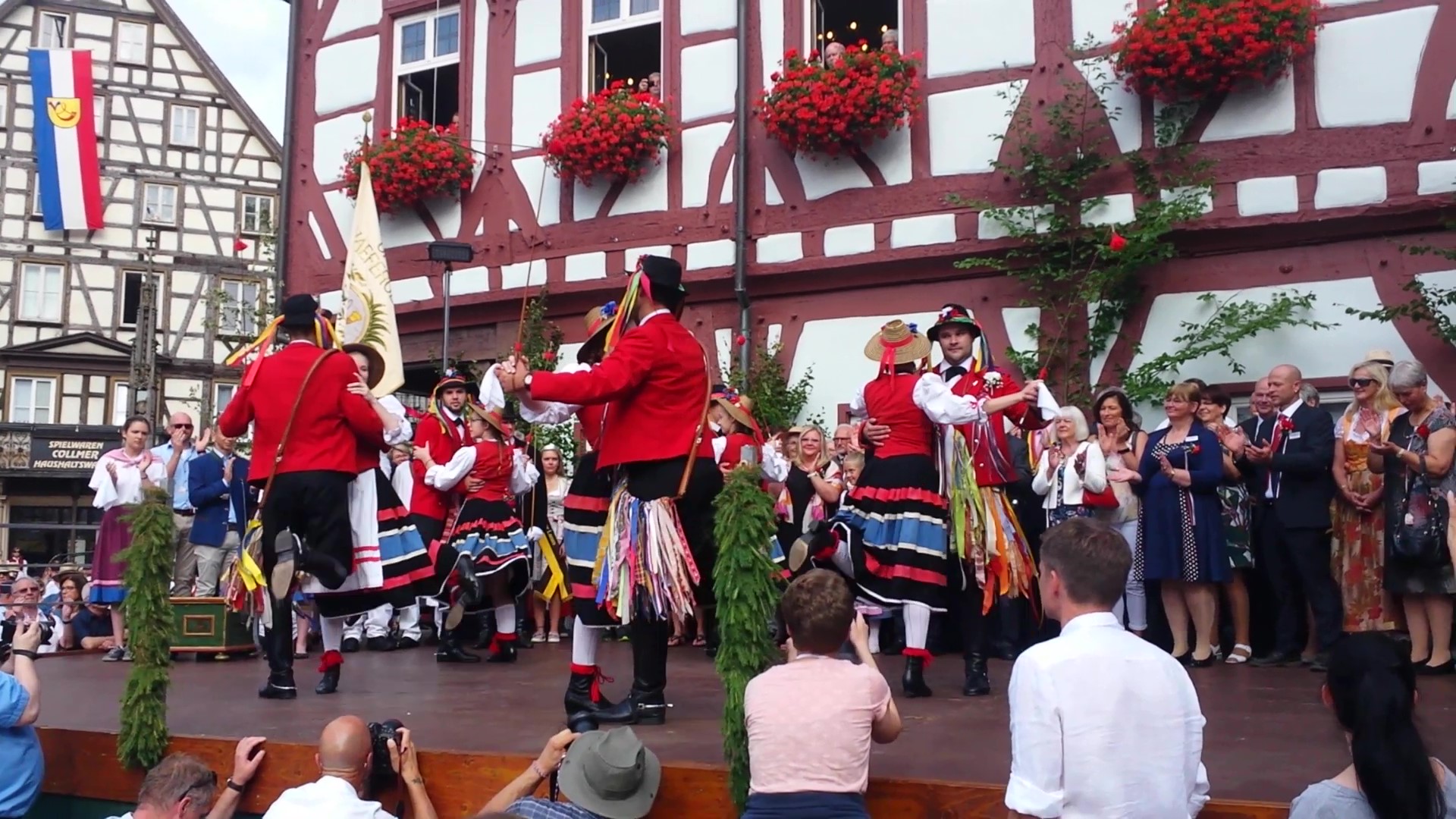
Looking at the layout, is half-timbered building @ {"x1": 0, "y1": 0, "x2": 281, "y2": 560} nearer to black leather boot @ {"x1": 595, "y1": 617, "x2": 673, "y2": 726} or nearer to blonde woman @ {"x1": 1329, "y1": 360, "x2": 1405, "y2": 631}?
blonde woman @ {"x1": 1329, "y1": 360, "x2": 1405, "y2": 631}

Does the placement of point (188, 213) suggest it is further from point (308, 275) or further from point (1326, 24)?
point (1326, 24)

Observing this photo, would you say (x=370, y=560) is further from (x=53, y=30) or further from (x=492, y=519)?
(x=53, y=30)

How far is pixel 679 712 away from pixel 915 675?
1.02 metres

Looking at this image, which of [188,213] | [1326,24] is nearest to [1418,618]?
[1326,24]

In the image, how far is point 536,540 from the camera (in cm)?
880

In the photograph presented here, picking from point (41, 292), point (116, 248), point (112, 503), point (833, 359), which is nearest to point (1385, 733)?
point (833, 359)

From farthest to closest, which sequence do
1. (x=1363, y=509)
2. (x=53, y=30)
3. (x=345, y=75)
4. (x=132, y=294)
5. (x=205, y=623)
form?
(x=132, y=294) < (x=53, y=30) < (x=345, y=75) < (x=205, y=623) < (x=1363, y=509)

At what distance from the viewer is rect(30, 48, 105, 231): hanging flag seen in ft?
94.4

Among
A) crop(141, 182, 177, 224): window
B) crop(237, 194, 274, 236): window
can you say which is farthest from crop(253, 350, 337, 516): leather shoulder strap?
crop(141, 182, 177, 224): window

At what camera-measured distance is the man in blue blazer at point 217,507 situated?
912 centimetres

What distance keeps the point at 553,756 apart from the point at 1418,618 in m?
4.65

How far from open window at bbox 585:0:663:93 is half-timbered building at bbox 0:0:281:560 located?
19277mm

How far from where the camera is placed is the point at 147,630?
194 inches

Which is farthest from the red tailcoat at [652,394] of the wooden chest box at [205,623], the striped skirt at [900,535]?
the wooden chest box at [205,623]
